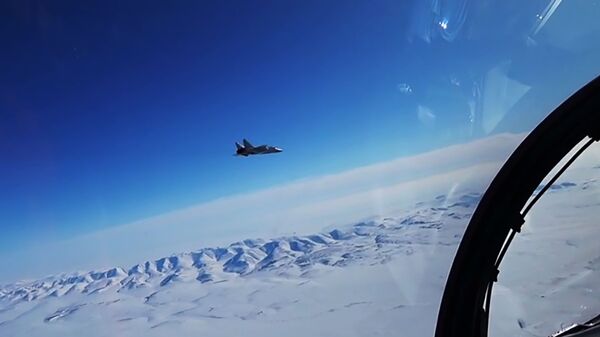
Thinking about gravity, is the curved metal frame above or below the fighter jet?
below

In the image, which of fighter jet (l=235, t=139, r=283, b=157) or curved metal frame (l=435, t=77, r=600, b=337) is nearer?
curved metal frame (l=435, t=77, r=600, b=337)

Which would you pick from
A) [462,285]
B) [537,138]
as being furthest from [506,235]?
[537,138]

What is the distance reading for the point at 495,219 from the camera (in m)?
1.88

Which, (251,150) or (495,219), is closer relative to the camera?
(495,219)

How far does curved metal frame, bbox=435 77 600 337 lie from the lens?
1808 mm

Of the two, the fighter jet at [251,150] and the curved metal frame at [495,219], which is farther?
the fighter jet at [251,150]

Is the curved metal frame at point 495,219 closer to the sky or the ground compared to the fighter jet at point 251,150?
closer to the ground

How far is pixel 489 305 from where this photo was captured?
6.35 ft

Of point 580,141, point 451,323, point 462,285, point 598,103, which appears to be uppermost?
point 598,103

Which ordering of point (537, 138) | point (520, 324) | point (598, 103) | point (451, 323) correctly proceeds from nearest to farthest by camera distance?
point (598, 103)
point (537, 138)
point (451, 323)
point (520, 324)

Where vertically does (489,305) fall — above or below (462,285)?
below

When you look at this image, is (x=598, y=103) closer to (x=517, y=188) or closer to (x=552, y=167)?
(x=552, y=167)

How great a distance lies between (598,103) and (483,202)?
71cm

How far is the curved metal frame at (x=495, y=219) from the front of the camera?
181cm
